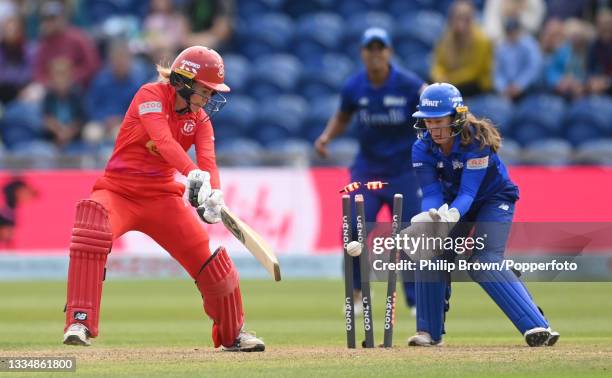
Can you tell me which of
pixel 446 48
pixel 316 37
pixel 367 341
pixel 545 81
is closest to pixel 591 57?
pixel 545 81

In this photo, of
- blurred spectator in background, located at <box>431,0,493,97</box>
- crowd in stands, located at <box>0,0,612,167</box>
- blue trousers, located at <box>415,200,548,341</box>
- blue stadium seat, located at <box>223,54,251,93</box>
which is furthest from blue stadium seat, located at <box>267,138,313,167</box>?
blue trousers, located at <box>415,200,548,341</box>

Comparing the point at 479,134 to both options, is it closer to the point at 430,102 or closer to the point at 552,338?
the point at 430,102

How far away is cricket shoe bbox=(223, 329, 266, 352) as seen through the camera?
876 centimetres

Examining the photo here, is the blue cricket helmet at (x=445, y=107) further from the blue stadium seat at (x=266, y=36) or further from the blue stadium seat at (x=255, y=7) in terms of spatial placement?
the blue stadium seat at (x=255, y=7)

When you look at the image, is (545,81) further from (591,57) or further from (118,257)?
(118,257)

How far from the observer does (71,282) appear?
840 cm

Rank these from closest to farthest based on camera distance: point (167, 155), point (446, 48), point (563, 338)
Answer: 1. point (167, 155)
2. point (563, 338)
3. point (446, 48)

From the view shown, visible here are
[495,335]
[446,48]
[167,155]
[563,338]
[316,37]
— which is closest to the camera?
[167,155]

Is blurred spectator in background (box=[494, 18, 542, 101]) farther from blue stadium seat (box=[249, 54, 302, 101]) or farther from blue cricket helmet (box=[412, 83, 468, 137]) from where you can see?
blue cricket helmet (box=[412, 83, 468, 137])

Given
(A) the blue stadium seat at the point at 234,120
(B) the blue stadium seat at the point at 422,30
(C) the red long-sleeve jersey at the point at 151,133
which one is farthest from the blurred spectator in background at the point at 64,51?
(C) the red long-sleeve jersey at the point at 151,133

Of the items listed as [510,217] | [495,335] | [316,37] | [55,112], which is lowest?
[495,335]

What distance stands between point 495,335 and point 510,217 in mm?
1718

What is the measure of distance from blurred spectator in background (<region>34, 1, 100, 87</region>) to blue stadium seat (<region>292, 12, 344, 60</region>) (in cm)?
298

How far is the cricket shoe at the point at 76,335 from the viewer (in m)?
8.28
